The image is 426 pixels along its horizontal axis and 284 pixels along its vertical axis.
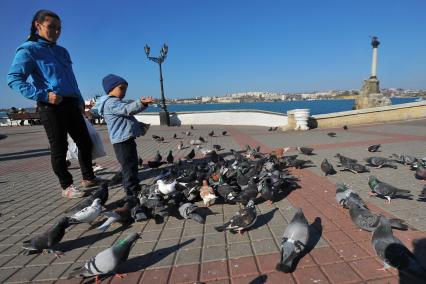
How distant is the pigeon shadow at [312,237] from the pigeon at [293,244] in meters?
0.08

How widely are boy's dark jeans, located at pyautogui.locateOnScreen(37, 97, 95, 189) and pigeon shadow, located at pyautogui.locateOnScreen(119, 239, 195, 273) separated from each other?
9.63 feet

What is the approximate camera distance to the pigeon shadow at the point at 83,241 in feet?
11.3

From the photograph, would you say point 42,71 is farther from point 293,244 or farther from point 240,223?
point 293,244

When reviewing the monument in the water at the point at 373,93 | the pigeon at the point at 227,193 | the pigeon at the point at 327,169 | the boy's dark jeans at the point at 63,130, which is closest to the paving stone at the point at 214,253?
the pigeon at the point at 227,193

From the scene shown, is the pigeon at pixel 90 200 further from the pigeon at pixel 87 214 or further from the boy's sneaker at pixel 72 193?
the boy's sneaker at pixel 72 193

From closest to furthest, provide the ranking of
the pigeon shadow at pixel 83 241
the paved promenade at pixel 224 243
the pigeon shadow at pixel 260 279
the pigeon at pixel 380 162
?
the pigeon shadow at pixel 260 279 < the paved promenade at pixel 224 243 < the pigeon shadow at pixel 83 241 < the pigeon at pixel 380 162

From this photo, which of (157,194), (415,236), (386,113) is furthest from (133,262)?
(386,113)

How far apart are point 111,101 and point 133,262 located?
2581 millimetres

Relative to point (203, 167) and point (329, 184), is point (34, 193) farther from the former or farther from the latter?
point (329, 184)

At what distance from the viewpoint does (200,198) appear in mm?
4934

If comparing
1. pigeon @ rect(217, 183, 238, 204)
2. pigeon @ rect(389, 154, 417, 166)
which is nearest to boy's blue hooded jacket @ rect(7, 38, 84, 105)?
pigeon @ rect(217, 183, 238, 204)

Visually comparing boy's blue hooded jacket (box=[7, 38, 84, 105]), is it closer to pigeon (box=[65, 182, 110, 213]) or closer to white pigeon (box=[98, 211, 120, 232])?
pigeon (box=[65, 182, 110, 213])

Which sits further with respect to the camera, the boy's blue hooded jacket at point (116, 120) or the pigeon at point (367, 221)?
the boy's blue hooded jacket at point (116, 120)

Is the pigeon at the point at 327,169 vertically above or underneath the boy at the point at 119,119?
underneath
